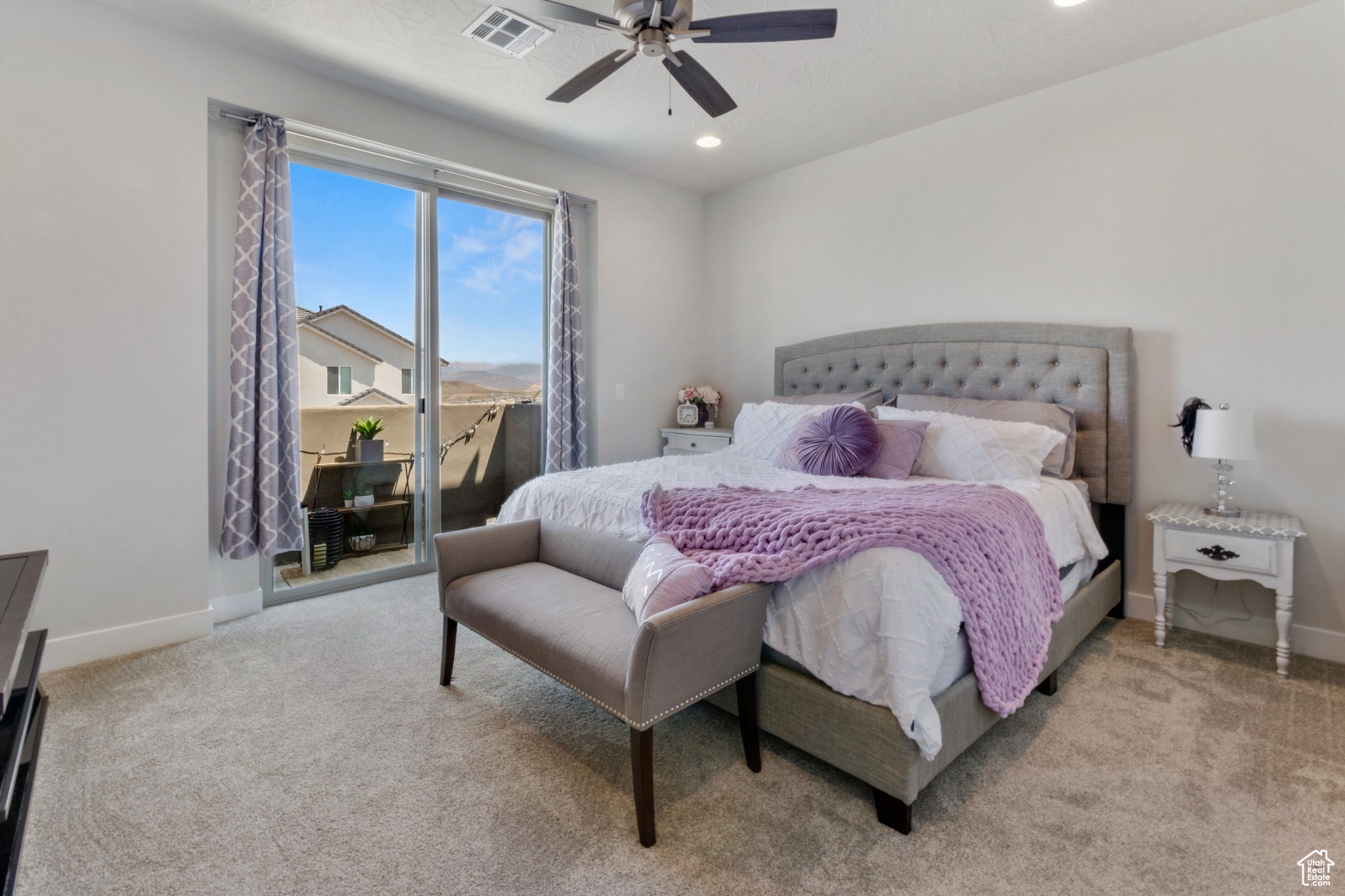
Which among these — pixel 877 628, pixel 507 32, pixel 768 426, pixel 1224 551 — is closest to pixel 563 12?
pixel 507 32

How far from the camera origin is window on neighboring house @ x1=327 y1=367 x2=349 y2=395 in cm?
335

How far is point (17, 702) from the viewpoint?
1.53 meters

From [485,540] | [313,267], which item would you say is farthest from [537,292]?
[485,540]

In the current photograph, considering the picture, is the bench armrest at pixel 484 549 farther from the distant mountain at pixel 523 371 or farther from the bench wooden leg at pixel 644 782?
the distant mountain at pixel 523 371

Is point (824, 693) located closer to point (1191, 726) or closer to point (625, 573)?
point (625, 573)

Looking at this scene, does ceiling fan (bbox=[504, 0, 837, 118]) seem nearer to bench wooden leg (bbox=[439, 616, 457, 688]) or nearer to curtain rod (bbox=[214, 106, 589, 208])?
curtain rod (bbox=[214, 106, 589, 208])

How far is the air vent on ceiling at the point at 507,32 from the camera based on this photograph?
251cm

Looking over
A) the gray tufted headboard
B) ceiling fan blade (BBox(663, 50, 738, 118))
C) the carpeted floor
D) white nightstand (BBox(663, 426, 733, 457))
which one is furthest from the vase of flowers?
the carpeted floor

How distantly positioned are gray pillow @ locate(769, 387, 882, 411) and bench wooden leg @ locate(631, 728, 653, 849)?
2444mm

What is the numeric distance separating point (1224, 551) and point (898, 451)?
4.13 ft

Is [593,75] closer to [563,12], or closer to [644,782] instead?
[563,12]

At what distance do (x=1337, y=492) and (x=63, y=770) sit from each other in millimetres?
4498

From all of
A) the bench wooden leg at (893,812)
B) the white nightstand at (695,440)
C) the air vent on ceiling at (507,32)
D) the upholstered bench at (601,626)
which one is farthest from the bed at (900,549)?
the air vent on ceiling at (507,32)

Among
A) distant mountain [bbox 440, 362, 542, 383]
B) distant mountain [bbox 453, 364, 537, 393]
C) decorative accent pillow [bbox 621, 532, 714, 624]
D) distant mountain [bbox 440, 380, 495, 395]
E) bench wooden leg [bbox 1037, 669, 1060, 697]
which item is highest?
distant mountain [bbox 440, 362, 542, 383]
